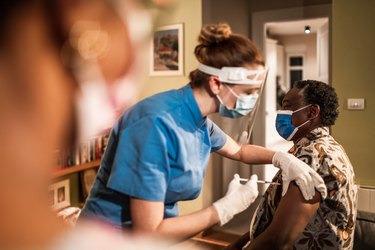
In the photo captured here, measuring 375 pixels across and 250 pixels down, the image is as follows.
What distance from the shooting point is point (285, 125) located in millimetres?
1198

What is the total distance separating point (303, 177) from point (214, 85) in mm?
344

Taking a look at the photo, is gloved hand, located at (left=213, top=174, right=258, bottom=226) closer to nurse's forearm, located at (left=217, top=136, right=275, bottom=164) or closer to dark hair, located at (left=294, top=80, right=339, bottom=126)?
nurse's forearm, located at (left=217, top=136, right=275, bottom=164)

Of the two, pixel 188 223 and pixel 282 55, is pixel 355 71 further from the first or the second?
pixel 188 223

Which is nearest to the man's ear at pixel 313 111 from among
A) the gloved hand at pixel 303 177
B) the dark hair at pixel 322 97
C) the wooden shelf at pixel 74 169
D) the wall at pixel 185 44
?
the dark hair at pixel 322 97

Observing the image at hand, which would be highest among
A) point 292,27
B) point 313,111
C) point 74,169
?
point 292,27

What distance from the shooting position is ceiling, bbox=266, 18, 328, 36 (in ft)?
3.97

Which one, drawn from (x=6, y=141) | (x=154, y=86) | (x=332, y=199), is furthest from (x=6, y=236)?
(x=332, y=199)

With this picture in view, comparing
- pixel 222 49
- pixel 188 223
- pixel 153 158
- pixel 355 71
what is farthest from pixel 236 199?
pixel 355 71

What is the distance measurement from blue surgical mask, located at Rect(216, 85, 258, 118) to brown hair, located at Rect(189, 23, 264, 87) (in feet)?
0.23

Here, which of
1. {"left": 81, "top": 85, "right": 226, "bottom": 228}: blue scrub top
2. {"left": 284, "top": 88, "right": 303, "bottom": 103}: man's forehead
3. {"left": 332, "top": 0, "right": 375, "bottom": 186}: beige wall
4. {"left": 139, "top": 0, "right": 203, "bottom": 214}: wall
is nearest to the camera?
{"left": 81, "top": 85, "right": 226, "bottom": 228}: blue scrub top

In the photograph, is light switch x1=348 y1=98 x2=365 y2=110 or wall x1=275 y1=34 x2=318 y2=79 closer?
wall x1=275 y1=34 x2=318 y2=79

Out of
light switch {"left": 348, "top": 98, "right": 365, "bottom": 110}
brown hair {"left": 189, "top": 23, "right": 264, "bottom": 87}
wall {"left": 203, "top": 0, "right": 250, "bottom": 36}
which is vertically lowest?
light switch {"left": 348, "top": 98, "right": 365, "bottom": 110}

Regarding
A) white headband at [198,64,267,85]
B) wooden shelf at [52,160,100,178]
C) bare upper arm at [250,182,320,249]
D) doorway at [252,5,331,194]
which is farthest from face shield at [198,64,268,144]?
wooden shelf at [52,160,100,178]

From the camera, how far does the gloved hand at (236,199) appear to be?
3.38 ft
